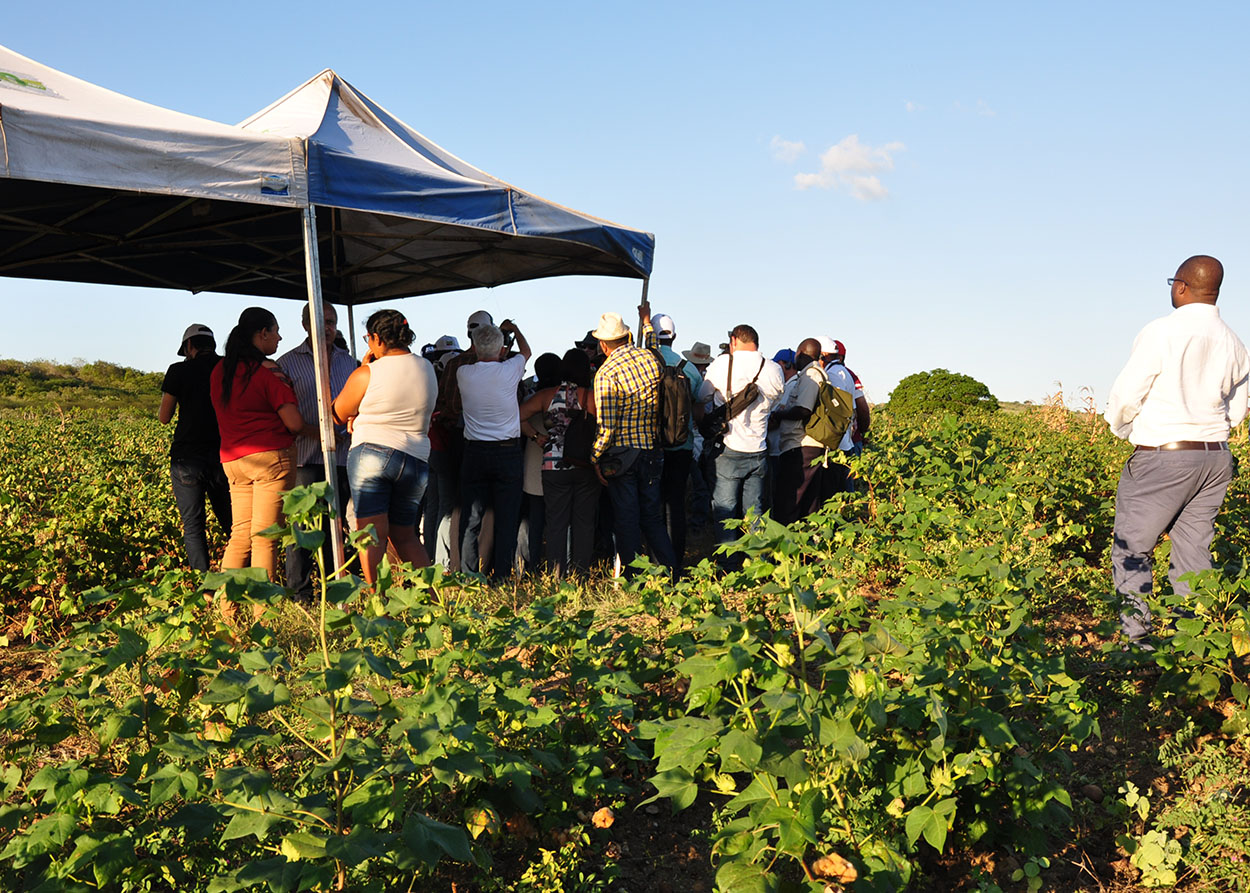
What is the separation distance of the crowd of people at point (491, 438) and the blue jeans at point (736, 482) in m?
0.01

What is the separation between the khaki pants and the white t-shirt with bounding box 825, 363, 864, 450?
4.26 metres

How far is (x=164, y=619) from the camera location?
2.55 metres

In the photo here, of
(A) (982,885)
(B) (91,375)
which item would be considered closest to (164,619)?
(A) (982,885)

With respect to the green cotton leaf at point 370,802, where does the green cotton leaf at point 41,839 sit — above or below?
above

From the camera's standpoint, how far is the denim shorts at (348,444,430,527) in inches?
191

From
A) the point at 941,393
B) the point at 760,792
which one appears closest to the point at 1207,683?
the point at 760,792

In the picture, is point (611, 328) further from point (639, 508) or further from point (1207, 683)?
point (1207, 683)

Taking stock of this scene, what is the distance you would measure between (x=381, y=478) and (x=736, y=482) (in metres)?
2.75

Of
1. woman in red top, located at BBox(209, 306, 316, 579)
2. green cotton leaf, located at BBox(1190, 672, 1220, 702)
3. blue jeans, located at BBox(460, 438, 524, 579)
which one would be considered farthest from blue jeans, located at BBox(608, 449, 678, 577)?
green cotton leaf, located at BBox(1190, 672, 1220, 702)

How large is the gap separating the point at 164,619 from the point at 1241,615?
12.0ft

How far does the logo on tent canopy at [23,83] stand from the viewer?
171 inches

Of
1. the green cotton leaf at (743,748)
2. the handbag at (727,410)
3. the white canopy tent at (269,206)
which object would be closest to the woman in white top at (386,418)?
the white canopy tent at (269,206)

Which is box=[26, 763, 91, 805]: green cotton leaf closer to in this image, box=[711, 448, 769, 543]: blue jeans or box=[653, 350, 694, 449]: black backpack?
box=[653, 350, 694, 449]: black backpack

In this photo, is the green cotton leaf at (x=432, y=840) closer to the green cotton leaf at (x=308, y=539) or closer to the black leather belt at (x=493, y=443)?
the green cotton leaf at (x=308, y=539)
